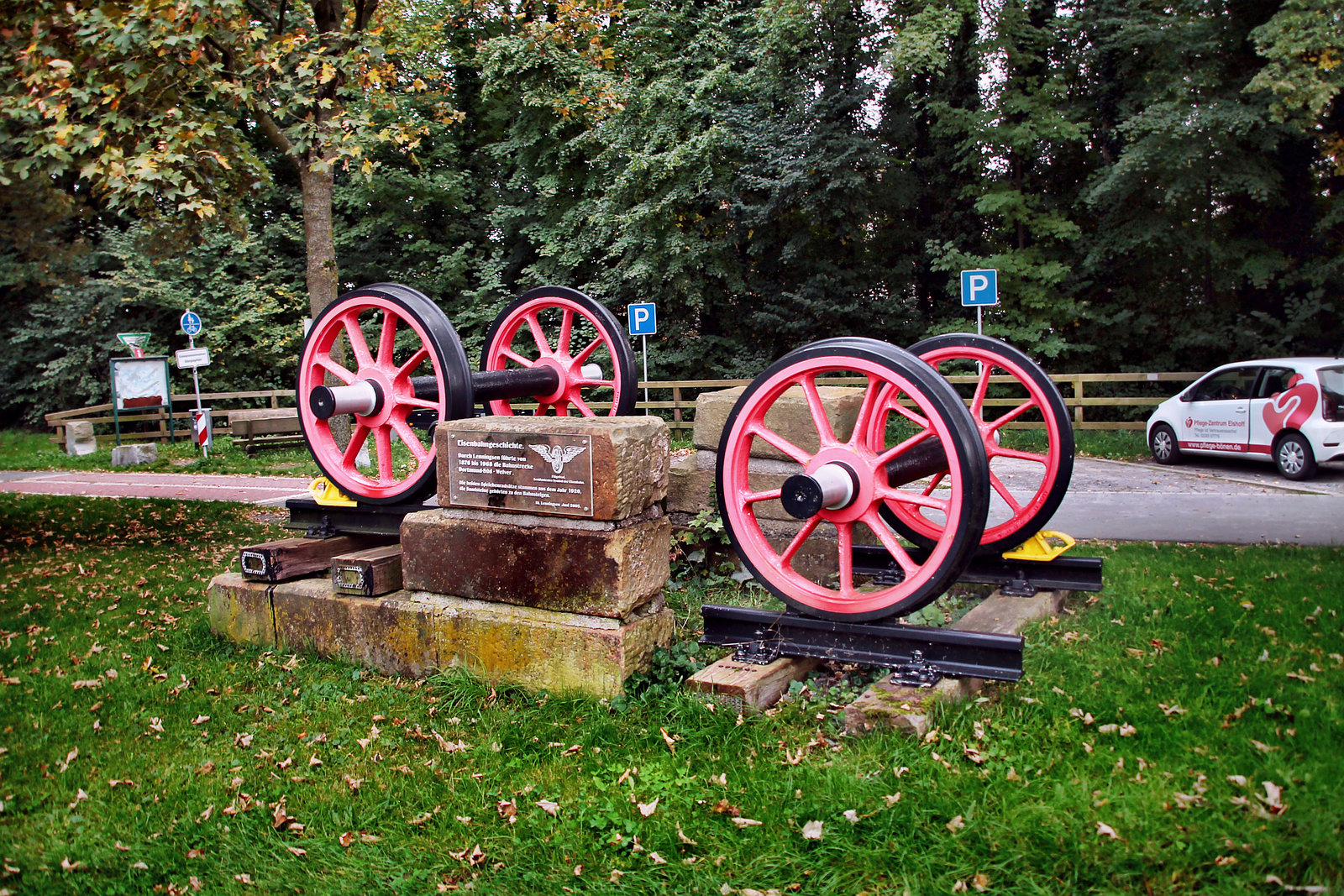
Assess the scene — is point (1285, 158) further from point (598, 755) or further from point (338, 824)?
point (338, 824)

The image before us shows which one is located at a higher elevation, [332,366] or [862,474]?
[332,366]

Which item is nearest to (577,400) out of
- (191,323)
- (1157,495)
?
(1157,495)

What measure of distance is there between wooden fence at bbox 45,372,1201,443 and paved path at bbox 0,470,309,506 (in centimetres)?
294

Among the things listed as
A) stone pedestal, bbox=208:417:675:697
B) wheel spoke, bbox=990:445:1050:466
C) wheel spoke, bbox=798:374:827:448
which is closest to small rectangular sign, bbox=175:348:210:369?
stone pedestal, bbox=208:417:675:697

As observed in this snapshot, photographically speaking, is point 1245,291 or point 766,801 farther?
point 1245,291

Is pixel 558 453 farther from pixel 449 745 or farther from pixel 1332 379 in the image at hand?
pixel 1332 379

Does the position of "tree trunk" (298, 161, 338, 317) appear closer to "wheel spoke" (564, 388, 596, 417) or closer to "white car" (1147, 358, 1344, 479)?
"wheel spoke" (564, 388, 596, 417)

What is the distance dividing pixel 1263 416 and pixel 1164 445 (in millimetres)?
1672

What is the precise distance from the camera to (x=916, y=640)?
13.6 feet

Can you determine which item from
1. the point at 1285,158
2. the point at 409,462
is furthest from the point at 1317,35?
the point at 409,462

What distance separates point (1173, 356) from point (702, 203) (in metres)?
9.17

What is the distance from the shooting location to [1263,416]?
11.6 metres

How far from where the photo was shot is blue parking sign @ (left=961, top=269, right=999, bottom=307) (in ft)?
40.5

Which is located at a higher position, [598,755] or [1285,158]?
[1285,158]
